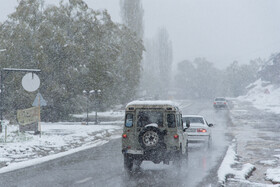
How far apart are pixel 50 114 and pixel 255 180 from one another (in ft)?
103

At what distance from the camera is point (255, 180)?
1059cm

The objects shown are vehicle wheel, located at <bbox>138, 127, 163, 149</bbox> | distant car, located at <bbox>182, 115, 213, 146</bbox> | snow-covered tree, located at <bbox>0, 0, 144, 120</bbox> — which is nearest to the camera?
vehicle wheel, located at <bbox>138, 127, 163, 149</bbox>

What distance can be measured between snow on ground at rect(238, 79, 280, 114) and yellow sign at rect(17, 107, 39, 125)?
45982 mm

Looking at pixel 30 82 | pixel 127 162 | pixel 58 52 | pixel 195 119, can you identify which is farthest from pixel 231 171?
pixel 58 52

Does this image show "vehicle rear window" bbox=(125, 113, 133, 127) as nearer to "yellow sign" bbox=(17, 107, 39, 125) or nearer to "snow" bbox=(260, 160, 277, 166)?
"snow" bbox=(260, 160, 277, 166)

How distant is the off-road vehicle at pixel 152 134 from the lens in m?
11.1

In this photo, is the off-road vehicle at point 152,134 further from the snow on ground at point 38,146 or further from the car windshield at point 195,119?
the car windshield at point 195,119

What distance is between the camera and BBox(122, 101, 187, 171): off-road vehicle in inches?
438

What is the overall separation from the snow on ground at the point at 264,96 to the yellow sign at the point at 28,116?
46.0 m

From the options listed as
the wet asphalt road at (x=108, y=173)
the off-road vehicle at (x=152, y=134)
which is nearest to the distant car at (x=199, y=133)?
the wet asphalt road at (x=108, y=173)

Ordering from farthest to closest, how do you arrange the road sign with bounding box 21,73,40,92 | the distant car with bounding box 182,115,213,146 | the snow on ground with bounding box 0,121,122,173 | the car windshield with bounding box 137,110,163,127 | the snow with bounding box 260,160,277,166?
the road sign with bounding box 21,73,40,92 → the distant car with bounding box 182,115,213,146 → the snow on ground with bounding box 0,121,122,173 → the snow with bounding box 260,160,277,166 → the car windshield with bounding box 137,110,163,127

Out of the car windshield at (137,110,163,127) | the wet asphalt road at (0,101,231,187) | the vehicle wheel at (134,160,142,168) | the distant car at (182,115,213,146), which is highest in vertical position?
the car windshield at (137,110,163,127)

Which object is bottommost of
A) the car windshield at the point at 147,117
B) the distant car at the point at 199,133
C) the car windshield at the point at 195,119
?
the distant car at the point at 199,133

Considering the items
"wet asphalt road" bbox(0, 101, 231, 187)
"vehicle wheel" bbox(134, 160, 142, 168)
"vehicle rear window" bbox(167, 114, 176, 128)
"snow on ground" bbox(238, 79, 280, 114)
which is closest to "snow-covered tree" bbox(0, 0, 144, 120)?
"wet asphalt road" bbox(0, 101, 231, 187)
